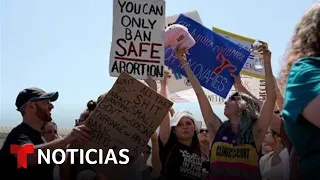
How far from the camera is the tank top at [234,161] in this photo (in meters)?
4.11

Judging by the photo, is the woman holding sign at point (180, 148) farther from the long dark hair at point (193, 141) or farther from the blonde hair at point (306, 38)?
the blonde hair at point (306, 38)

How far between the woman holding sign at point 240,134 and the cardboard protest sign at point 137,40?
718 millimetres

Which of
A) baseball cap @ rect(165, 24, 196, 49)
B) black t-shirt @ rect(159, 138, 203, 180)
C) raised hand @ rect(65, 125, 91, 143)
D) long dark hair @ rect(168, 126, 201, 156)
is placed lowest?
black t-shirt @ rect(159, 138, 203, 180)

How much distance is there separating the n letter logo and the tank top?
157 centimetres

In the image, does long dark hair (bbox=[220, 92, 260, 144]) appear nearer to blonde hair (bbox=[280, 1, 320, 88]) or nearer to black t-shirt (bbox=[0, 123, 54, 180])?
black t-shirt (bbox=[0, 123, 54, 180])

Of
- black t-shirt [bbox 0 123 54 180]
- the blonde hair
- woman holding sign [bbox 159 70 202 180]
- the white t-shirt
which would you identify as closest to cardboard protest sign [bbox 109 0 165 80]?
woman holding sign [bbox 159 70 202 180]

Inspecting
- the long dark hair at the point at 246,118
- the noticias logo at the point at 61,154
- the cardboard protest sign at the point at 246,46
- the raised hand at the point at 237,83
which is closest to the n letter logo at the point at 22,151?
the noticias logo at the point at 61,154

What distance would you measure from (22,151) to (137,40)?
1.71m

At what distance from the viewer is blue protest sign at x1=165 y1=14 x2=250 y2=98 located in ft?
18.8

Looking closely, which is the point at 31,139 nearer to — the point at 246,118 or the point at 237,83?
the point at 246,118

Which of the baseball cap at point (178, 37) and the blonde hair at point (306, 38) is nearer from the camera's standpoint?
the blonde hair at point (306, 38)

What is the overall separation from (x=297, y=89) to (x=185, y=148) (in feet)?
10.6

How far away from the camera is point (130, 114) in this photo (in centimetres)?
393

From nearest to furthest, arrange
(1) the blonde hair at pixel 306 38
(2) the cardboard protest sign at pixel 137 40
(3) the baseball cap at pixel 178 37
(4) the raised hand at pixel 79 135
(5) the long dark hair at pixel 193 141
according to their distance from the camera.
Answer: (1) the blonde hair at pixel 306 38 < (4) the raised hand at pixel 79 135 < (2) the cardboard protest sign at pixel 137 40 < (5) the long dark hair at pixel 193 141 < (3) the baseball cap at pixel 178 37
